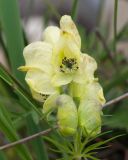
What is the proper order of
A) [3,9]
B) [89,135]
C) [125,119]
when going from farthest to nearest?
[125,119] < [3,9] < [89,135]

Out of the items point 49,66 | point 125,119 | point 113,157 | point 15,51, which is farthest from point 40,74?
point 113,157

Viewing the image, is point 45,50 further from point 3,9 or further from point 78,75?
point 3,9

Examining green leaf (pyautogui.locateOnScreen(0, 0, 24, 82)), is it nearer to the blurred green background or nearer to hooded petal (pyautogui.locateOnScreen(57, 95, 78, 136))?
the blurred green background

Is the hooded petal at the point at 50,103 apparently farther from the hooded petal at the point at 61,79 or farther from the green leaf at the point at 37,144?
the green leaf at the point at 37,144

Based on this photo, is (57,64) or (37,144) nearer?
(57,64)

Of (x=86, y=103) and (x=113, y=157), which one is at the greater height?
(x=86, y=103)

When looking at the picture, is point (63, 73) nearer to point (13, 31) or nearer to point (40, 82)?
point (40, 82)

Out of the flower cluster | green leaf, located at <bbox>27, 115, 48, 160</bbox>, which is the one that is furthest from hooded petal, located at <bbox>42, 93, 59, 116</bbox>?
green leaf, located at <bbox>27, 115, 48, 160</bbox>

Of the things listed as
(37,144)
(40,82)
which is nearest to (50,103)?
(40,82)
